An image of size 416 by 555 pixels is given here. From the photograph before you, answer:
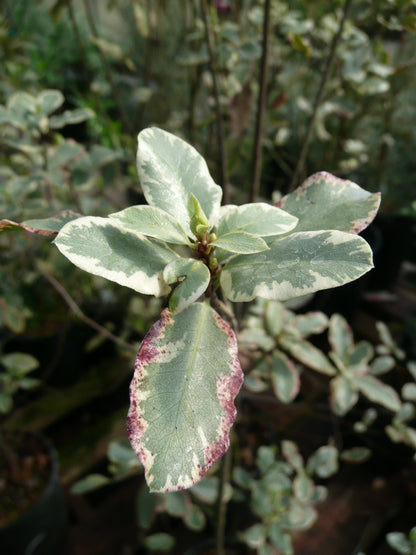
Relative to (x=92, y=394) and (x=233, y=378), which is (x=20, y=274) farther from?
(x=233, y=378)

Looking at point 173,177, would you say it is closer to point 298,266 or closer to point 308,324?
point 298,266

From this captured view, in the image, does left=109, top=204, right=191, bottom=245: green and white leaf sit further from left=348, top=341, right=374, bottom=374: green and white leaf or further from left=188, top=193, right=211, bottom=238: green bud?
left=348, top=341, right=374, bottom=374: green and white leaf

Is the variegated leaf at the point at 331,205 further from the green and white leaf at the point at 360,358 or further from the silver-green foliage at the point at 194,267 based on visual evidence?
the green and white leaf at the point at 360,358

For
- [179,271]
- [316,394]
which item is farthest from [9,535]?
[179,271]

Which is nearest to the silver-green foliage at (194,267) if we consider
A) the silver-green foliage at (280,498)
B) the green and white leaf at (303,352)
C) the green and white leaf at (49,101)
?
the green and white leaf at (303,352)

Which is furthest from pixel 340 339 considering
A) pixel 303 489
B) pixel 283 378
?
pixel 303 489

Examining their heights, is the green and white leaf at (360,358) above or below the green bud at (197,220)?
below

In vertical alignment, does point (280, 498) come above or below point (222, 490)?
below
